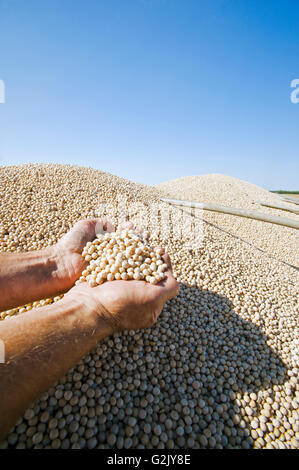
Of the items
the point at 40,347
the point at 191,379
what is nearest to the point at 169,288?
the point at 191,379

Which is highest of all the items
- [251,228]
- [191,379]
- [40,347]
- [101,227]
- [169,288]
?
[101,227]

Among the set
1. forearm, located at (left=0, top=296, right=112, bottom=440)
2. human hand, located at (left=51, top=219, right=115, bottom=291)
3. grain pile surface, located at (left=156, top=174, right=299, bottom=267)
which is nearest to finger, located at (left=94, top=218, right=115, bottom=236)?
human hand, located at (left=51, top=219, right=115, bottom=291)

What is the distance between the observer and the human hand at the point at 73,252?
5.66 ft

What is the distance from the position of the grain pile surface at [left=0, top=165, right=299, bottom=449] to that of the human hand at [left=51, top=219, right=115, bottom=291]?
0.48m

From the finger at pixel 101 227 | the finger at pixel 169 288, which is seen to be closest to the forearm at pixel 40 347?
the finger at pixel 169 288

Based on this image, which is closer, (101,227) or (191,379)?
(191,379)

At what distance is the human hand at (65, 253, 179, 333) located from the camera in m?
1.24

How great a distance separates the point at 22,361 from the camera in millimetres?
904

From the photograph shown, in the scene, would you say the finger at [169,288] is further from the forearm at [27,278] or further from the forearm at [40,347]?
the forearm at [27,278]

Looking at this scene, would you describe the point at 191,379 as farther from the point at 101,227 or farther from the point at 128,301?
the point at 101,227

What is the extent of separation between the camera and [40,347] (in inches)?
38.5

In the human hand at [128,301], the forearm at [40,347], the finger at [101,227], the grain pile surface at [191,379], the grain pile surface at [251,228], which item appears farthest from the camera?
the grain pile surface at [251,228]

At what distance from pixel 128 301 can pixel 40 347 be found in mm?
465

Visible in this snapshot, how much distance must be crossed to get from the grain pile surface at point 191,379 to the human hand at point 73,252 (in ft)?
1.56
